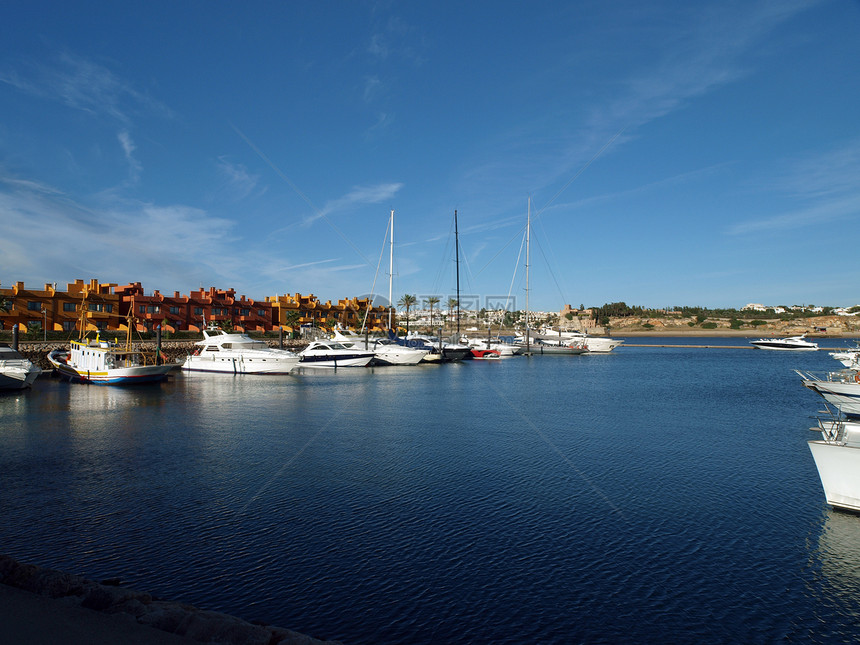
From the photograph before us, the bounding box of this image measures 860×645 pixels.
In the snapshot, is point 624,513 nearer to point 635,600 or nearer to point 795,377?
point 635,600

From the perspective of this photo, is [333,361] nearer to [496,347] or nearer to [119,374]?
[119,374]

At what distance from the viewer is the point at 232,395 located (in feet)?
119

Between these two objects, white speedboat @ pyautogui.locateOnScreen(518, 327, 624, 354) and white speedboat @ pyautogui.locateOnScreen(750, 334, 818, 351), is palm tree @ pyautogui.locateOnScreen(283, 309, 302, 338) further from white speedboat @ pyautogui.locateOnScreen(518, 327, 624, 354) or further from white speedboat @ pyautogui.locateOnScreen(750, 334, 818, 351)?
white speedboat @ pyautogui.locateOnScreen(750, 334, 818, 351)

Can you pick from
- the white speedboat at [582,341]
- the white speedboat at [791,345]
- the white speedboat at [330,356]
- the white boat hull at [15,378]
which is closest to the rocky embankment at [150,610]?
the white boat hull at [15,378]

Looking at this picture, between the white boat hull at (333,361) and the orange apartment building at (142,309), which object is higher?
the orange apartment building at (142,309)

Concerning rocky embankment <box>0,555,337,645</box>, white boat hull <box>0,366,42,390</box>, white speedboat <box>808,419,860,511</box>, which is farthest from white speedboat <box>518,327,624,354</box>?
rocky embankment <box>0,555,337,645</box>

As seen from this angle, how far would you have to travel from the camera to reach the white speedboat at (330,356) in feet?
183

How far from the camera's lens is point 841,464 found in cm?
1241

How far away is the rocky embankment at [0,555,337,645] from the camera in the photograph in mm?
6160

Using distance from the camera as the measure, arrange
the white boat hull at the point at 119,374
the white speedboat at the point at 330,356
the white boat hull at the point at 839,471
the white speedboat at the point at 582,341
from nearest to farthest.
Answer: the white boat hull at the point at 839,471
the white boat hull at the point at 119,374
the white speedboat at the point at 330,356
the white speedboat at the point at 582,341

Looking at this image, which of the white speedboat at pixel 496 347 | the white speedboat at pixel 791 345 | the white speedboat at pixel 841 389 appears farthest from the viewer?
the white speedboat at pixel 791 345

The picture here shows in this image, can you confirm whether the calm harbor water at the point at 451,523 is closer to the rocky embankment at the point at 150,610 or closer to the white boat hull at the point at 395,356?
the rocky embankment at the point at 150,610

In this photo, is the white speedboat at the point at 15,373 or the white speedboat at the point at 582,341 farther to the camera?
the white speedboat at the point at 582,341

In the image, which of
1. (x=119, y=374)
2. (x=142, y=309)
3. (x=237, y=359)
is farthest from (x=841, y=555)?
(x=142, y=309)
